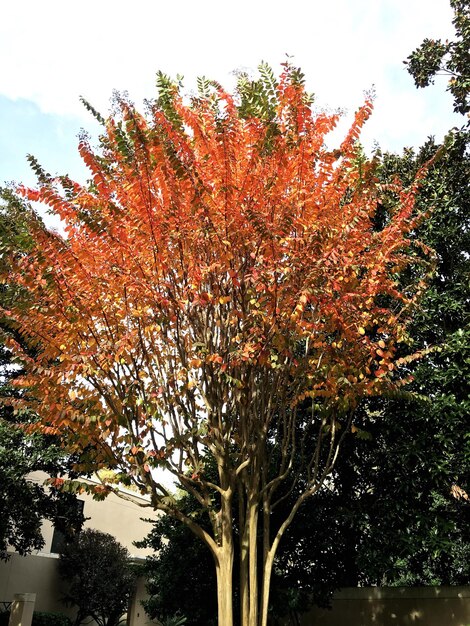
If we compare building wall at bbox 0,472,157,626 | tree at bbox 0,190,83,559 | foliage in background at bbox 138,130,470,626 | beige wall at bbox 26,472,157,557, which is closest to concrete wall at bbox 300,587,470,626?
foliage in background at bbox 138,130,470,626

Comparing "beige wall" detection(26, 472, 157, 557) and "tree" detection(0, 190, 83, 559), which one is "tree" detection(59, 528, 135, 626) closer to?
"beige wall" detection(26, 472, 157, 557)

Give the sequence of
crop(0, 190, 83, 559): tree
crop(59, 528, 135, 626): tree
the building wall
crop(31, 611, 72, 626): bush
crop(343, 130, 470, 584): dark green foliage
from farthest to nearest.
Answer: crop(59, 528, 135, 626): tree < the building wall < crop(31, 611, 72, 626): bush < crop(0, 190, 83, 559): tree < crop(343, 130, 470, 584): dark green foliage

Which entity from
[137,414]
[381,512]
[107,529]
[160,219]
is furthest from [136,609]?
[160,219]

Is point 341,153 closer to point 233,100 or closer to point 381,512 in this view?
point 233,100

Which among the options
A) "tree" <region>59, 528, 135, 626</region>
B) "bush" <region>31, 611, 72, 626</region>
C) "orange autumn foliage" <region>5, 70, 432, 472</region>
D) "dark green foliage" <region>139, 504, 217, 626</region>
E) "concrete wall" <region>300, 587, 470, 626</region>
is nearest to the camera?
"orange autumn foliage" <region>5, 70, 432, 472</region>

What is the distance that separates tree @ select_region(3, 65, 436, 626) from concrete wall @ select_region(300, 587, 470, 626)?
586 centimetres

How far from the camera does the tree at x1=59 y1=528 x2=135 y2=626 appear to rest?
2042cm

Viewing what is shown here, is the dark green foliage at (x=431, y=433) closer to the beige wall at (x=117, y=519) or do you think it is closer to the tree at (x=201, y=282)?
the tree at (x=201, y=282)

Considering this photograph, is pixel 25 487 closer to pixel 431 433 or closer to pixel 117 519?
pixel 431 433

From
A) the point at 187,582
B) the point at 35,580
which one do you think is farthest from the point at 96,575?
the point at 187,582

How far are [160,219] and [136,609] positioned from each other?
19.9m

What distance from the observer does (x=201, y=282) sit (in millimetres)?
7645

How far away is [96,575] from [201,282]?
55.6 ft

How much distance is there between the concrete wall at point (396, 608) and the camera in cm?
1140
